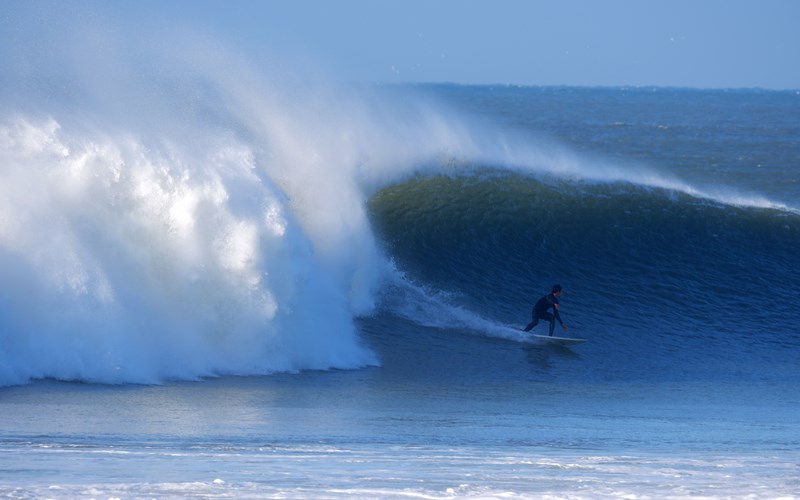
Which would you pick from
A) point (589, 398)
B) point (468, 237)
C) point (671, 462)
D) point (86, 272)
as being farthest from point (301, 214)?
point (671, 462)

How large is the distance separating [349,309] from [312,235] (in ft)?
6.20

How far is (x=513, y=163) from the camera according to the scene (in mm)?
20031

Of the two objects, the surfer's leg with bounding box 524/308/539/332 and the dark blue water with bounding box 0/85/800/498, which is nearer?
the dark blue water with bounding box 0/85/800/498

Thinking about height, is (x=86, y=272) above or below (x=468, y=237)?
below

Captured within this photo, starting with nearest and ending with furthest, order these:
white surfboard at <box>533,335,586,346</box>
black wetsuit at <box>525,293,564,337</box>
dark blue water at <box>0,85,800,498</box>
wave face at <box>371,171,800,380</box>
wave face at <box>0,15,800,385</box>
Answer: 1. dark blue water at <box>0,85,800,498</box>
2. wave face at <box>0,15,800,385</box>
3. white surfboard at <box>533,335,586,346</box>
4. black wetsuit at <box>525,293,564,337</box>
5. wave face at <box>371,171,800,380</box>

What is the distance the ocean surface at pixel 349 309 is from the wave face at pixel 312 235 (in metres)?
0.04

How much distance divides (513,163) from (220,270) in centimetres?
959

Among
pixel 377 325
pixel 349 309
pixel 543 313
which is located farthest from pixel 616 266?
pixel 349 309

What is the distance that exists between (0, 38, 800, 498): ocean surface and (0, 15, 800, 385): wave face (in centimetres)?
4

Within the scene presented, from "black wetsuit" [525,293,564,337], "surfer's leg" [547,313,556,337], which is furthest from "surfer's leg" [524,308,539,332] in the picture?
"surfer's leg" [547,313,556,337]

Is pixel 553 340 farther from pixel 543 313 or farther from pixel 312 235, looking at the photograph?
pixel 312 235

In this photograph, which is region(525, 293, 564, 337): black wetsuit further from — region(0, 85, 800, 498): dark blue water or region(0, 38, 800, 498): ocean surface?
region(0, 85, 800, 498): dark blue water

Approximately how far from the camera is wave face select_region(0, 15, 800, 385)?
1077cm

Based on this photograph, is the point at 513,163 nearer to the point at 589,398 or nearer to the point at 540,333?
the point at 540,333
